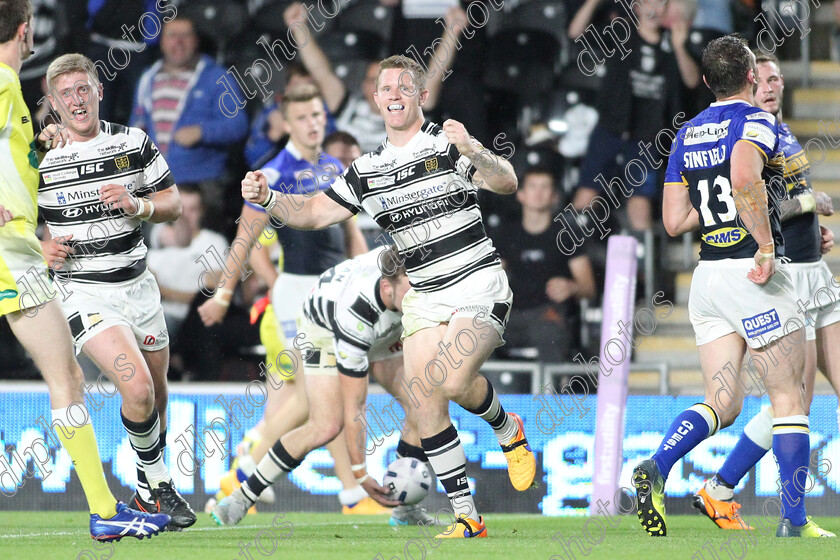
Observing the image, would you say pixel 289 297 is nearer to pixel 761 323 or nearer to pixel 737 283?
pixel 737 283

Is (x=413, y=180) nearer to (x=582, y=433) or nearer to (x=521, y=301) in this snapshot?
(x=582, y=433)

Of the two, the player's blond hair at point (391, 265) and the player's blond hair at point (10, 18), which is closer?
the player's blond hair at point (10, 18)

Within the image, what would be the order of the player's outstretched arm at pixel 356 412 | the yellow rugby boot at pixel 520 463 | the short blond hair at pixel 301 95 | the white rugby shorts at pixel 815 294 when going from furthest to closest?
the short blond hair at pixel 301 95
the player's outstretched arm at pixel 356 412
the white rugby shorts at pixel 815 294
the yellow rugby boot at pixel 520 463

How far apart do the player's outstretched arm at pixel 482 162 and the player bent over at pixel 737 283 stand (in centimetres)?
89

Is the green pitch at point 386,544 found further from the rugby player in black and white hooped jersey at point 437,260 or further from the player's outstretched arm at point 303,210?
the player's outstretched arm at point 303,210

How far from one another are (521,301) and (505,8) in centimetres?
307

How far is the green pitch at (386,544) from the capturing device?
4352 millimetres

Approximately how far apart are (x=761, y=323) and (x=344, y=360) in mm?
2220

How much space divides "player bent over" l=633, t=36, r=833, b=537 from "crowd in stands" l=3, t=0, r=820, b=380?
3877 mm

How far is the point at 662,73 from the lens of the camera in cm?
979

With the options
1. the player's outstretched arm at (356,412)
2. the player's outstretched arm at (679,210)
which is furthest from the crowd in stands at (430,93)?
the player's outstretched arm at (679,210)

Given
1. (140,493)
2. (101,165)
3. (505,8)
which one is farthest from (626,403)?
(505,8)

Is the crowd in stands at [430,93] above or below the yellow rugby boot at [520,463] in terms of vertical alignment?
above

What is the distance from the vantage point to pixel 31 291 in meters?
4.61
